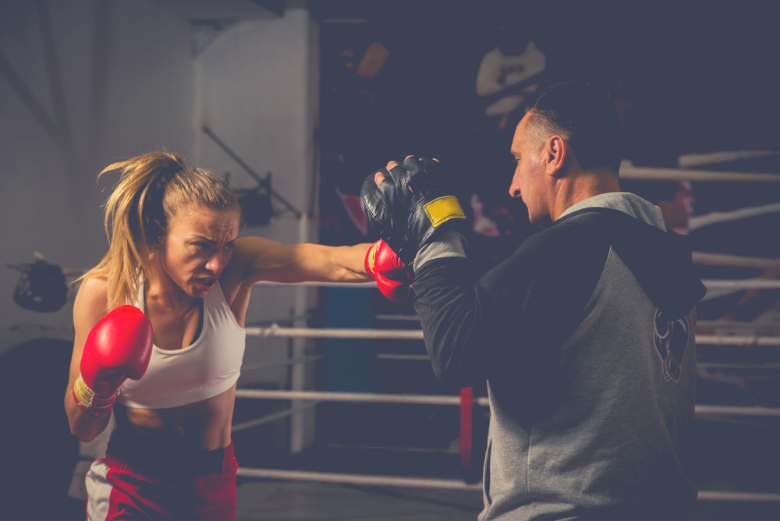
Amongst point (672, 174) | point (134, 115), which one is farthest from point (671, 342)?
point (134, 115)

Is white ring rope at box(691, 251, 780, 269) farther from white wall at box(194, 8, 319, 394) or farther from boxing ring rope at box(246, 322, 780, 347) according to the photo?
white wall at box(194, 8, 319, 394)

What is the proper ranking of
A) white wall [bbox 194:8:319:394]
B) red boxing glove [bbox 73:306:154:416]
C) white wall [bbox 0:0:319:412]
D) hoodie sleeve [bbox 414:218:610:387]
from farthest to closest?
white wall [bbox 194:8:319:394], white wall [bbox 0:0:319:412], red boxing glove [bbox 73:306:154:416], hoodie sleeve [bbox 414:218:610:387]

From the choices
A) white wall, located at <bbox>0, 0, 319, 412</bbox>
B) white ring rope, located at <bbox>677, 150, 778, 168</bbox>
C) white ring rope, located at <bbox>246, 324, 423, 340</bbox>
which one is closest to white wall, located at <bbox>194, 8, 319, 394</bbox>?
white wall, located at <bbox>0, 0, 319, 412</bbox>

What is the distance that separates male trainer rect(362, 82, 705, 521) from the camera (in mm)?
812

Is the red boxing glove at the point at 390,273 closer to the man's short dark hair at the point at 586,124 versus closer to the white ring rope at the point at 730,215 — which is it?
the man's short dark hair at the point at 586,124

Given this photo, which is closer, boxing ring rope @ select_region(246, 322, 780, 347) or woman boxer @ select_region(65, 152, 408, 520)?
woman boxer @ select_region(65, 152, 408, 520)

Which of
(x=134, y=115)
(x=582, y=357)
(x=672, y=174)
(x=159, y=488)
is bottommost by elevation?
(x=159, y=488)

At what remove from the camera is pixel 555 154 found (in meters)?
0.97

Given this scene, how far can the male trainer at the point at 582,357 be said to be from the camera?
812mm

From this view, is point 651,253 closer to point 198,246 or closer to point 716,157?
point 198,246

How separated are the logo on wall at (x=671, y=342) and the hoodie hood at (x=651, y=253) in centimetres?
2

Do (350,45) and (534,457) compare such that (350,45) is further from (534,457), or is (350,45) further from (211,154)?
(534,457)

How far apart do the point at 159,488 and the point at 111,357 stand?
336mm

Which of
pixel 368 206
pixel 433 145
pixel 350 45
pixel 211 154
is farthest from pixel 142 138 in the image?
pixel 368 206
